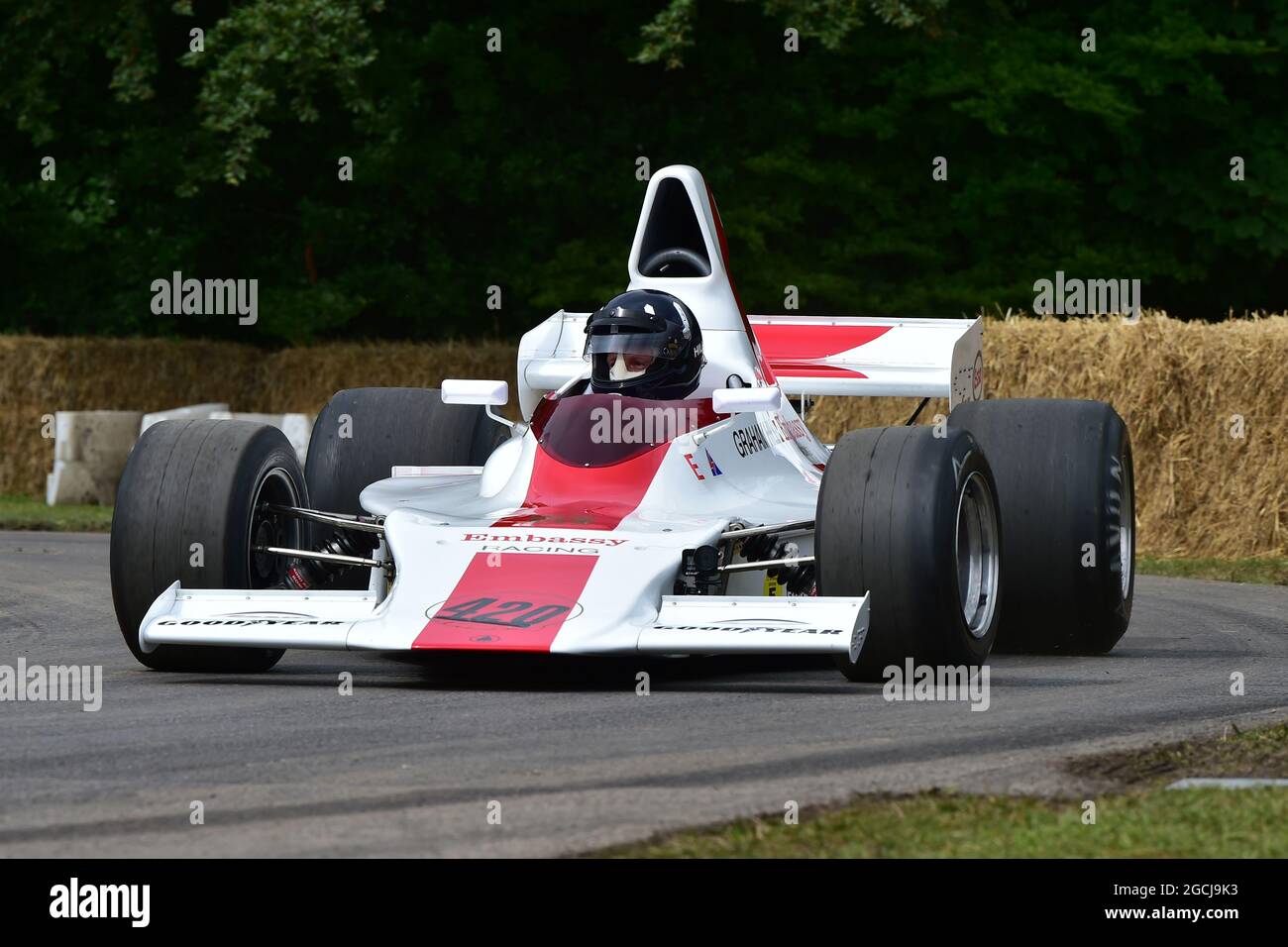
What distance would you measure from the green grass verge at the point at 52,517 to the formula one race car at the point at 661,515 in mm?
8149

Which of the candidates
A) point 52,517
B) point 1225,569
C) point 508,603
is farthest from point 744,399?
point 52,517

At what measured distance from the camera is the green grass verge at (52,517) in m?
19.8

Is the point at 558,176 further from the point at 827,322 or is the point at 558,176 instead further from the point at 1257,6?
the point at 827,322

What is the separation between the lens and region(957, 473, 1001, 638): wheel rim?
9.48 metres

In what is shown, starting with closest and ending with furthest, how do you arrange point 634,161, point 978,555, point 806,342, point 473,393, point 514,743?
point 514,743
point 978,555
point 473,393
point 806,342
point 634,161

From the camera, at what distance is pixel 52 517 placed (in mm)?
20828

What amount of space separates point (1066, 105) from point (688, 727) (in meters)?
20.7

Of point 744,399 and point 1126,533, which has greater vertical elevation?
point 744,399

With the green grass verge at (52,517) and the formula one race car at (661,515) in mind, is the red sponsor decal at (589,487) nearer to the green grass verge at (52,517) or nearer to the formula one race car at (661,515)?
the formula one race car at (661,515)

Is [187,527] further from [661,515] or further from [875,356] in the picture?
[875,356]

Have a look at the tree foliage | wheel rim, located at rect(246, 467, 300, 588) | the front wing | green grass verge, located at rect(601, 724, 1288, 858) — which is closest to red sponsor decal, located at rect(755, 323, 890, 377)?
wheel rim, located at rect(246, 467, 300, 588)

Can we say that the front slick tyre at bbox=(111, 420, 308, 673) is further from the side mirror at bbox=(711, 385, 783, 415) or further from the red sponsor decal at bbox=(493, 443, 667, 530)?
the side mirror at bbox=(711, 385, 783, 415)

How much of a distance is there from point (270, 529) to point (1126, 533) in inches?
167

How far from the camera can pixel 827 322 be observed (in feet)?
41.3
